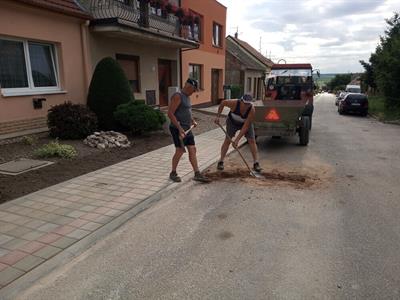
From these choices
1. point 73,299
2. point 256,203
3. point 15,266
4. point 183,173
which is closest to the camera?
point 73,299

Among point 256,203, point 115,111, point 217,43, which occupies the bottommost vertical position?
point 256,203

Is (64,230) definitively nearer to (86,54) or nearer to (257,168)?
(257,168)

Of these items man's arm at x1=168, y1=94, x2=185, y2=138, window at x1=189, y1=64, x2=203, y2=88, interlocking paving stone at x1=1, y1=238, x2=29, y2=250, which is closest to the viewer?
interlocking paving stone at x1=1, y1=238, x2=29, y2=250

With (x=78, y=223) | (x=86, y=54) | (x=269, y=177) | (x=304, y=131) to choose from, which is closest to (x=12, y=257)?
(x=78, y=223)

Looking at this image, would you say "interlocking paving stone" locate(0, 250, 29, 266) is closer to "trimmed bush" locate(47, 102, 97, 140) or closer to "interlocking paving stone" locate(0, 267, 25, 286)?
"interlocking paving stone" locate(0, 267, 25, 286)

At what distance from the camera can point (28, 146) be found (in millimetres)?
7703

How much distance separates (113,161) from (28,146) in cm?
223

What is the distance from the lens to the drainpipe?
10258 mm

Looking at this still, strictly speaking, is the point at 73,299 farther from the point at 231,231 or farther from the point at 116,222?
the point at 231,231

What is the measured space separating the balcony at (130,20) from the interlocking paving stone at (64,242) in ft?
26.7

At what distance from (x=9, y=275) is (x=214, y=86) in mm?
20506

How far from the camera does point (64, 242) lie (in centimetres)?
361

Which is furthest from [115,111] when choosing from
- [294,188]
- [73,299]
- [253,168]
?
[73,299]

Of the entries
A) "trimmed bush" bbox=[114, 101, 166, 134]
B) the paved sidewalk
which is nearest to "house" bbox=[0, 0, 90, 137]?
"trimmed bush" bbox=[114, 101, 166, 134]
